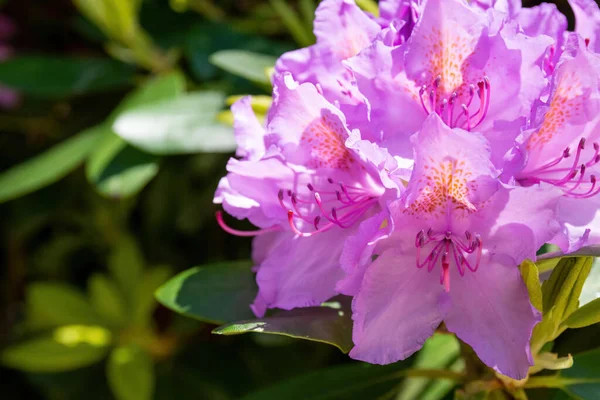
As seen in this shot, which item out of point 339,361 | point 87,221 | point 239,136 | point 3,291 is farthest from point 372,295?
point 3,291

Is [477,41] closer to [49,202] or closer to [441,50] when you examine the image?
[441,50]

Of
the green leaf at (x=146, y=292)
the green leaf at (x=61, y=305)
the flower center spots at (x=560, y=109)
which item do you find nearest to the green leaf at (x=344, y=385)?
the flower center spots at (x=560, y=109)

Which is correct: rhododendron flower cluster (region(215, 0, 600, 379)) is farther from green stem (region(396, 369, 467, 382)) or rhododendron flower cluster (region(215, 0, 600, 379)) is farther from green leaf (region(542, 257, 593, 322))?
green stem (region(396, 369, 467, 382))

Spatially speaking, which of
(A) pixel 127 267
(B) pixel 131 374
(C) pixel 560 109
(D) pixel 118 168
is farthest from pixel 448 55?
(A) pixel 127 267

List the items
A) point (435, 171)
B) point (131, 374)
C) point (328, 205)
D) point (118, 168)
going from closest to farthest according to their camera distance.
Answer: point (435, 171)
point (328, 205)
point (118, 168)
point (131, 374)

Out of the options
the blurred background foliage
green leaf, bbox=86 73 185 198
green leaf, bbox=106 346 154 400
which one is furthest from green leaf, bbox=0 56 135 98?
green leaf, bbox=106 346 154 400

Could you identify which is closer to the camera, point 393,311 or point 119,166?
point 393,311

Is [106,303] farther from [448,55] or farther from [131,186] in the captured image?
[448,55]

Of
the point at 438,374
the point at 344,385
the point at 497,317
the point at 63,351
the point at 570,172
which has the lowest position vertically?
the point at 63,351
